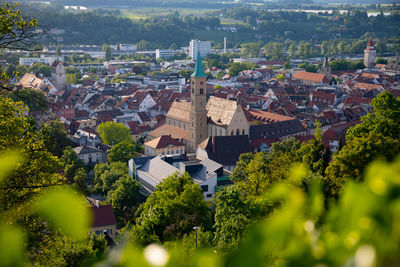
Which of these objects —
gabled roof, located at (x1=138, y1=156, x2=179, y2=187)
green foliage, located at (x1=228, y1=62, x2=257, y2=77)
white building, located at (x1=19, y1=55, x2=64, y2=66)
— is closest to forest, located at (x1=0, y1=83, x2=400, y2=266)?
gabled roof, located at (x1=138, y1=156, x2=179, y2=187)

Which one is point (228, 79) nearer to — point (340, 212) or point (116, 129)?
point (116, 129)

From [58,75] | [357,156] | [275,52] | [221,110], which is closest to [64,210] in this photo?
[357,156]

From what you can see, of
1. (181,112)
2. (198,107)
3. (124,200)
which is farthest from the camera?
(181,112)

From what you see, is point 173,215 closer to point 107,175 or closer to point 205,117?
point 107,175

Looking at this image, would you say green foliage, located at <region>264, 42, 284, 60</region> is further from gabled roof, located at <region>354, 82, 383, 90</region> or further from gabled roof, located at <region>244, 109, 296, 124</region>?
gabled roof, located at <region>244, 109, 296, 124</region>

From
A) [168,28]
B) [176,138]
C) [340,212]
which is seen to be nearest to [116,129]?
[176,138]

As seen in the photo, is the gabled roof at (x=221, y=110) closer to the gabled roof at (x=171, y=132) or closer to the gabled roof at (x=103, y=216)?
the gabled roof at (x=171, y=132)
